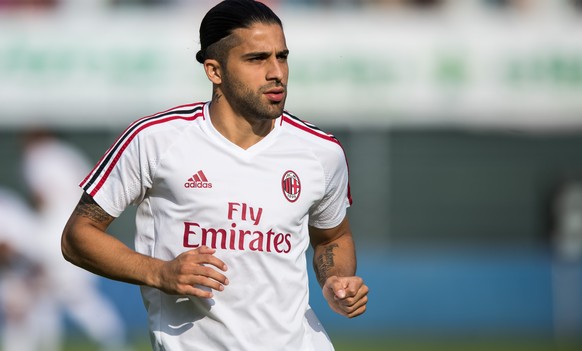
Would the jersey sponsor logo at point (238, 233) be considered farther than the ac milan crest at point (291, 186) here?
No

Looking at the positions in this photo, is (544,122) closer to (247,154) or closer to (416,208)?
(416,208)

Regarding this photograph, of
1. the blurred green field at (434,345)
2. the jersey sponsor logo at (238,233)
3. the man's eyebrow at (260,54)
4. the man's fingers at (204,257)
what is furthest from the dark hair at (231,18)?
the blurred green field at (434,345)

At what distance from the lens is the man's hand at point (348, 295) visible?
14.7 ft

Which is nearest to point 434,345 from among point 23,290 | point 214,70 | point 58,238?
point 58,238

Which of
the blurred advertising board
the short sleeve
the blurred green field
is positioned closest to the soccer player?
the short sleeve

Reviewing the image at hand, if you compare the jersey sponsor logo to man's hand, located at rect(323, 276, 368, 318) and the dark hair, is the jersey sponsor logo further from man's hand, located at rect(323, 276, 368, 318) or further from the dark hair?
the dark hair

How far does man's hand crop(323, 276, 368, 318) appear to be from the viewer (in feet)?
14.7

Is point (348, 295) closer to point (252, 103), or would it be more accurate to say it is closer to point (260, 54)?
point (252, 103)

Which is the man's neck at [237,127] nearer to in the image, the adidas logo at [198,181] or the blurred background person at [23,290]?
the adidas logo at [198,181]

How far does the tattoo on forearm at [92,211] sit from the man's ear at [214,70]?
686 mm

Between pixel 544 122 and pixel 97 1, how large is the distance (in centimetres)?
675

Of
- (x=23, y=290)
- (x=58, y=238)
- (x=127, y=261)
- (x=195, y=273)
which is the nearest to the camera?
(x=195, y=273)

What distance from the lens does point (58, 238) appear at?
485 inches

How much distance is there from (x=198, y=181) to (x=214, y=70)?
485 mm
